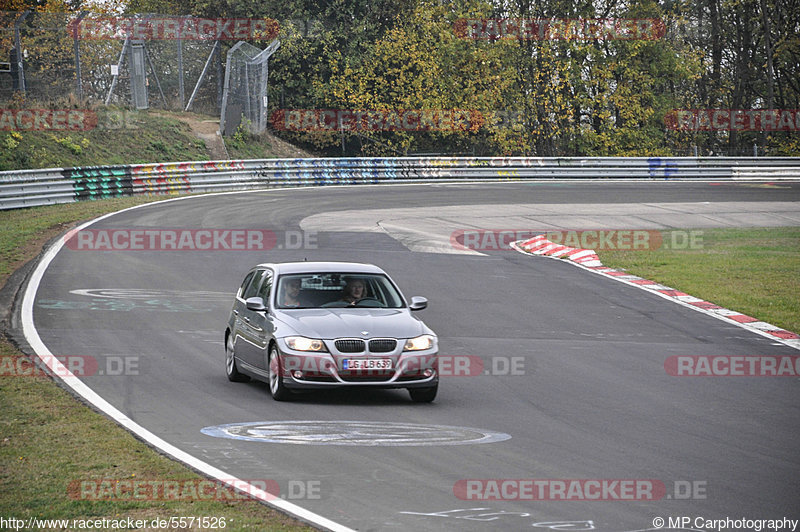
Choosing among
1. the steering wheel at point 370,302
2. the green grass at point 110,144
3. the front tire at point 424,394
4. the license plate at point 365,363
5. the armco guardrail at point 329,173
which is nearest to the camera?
the license plate at point 365,363

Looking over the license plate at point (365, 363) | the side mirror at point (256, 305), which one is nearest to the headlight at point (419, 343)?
the license plate at point (365, 363)

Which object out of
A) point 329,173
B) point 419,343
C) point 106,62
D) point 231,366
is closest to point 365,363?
point 419,343

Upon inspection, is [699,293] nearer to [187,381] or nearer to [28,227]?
[187,381]

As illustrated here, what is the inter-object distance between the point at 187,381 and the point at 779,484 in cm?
674

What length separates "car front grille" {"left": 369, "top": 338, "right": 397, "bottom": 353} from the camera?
1086cm

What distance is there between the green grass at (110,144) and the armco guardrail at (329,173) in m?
3.71

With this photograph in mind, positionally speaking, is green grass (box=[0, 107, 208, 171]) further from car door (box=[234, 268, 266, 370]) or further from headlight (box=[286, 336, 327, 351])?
headlight (box=[286, 336, 327, 351])

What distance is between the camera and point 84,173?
3225 cm

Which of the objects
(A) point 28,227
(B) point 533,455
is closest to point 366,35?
(A) point 28,227

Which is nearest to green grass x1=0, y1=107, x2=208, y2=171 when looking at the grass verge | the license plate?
the grass verge

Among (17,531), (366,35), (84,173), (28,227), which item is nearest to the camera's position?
(17,531)

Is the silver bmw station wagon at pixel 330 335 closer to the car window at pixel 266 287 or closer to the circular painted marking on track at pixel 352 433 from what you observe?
the car window at pixel 266 287

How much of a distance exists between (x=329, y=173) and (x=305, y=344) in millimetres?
30946

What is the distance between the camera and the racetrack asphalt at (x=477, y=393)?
7543 mm
